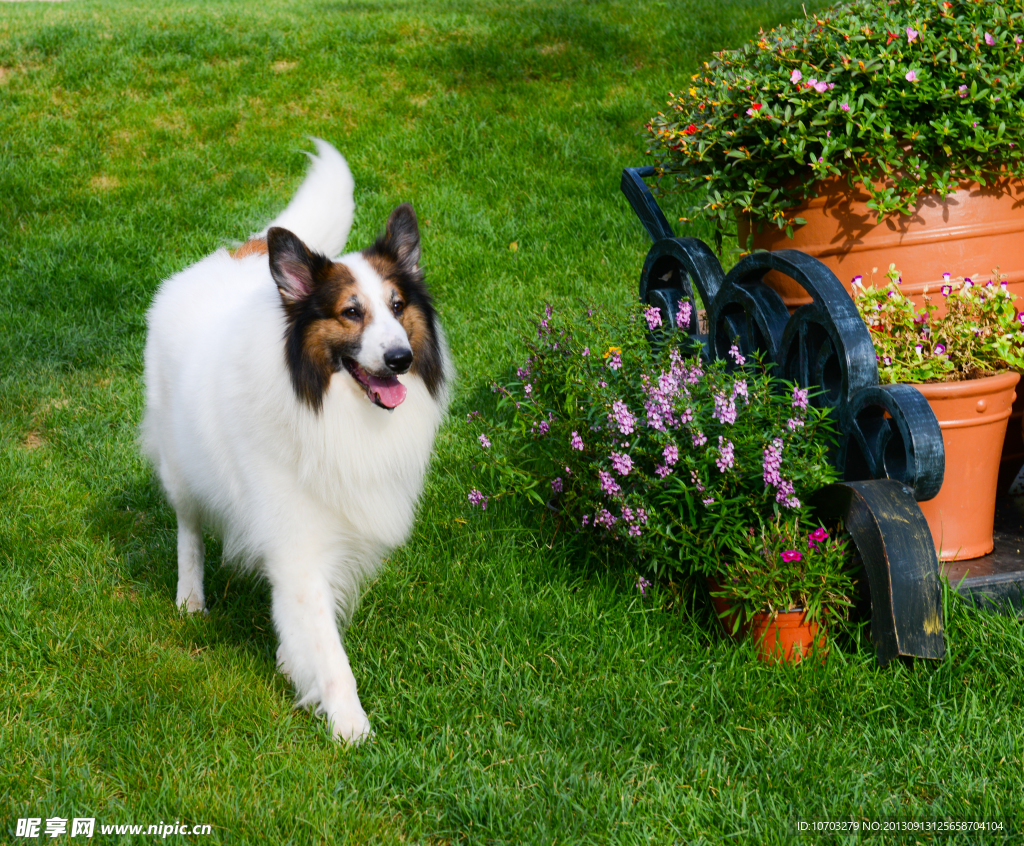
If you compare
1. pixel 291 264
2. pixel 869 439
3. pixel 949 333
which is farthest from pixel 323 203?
pixel 949 333

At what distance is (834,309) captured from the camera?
2.76 meters

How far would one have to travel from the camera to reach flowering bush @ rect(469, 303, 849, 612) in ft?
9.05

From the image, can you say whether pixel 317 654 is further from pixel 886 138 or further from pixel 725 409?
pixel 886 138

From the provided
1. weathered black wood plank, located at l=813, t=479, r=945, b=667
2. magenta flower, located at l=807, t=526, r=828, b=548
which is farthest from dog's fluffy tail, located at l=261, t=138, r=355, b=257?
weathered black wood plank, located at l=813, t=479, r=945, b=667

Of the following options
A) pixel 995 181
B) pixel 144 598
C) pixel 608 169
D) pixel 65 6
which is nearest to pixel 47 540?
pixel 144 598

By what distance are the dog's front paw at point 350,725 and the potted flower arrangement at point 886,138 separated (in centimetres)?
214

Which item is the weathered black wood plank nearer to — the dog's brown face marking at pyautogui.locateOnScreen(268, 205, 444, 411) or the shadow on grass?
the dog's brown face marking at pyautogui.locateOnScreen(268, 205, 444, 411)

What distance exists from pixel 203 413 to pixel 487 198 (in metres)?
4.90

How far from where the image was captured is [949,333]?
2.98 metres

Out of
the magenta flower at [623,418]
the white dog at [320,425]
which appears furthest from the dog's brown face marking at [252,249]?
the magenta flower at [623,418]

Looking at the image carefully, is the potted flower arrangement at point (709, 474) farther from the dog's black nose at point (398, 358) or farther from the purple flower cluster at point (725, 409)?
the dog's black nose at point (398, 358)

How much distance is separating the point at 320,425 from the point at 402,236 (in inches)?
27.4

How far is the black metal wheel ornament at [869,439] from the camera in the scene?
8.27 feet

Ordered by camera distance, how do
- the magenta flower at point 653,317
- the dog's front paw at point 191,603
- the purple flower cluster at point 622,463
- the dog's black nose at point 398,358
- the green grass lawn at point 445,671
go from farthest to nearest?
1. the dog's front paw at point 191,603
2. the magenta flower at point 653,317
3. the purple flower cluster at point 622,463
4. the dog's black nose at point 398,358
5. the green grass lawn at point 445,671
